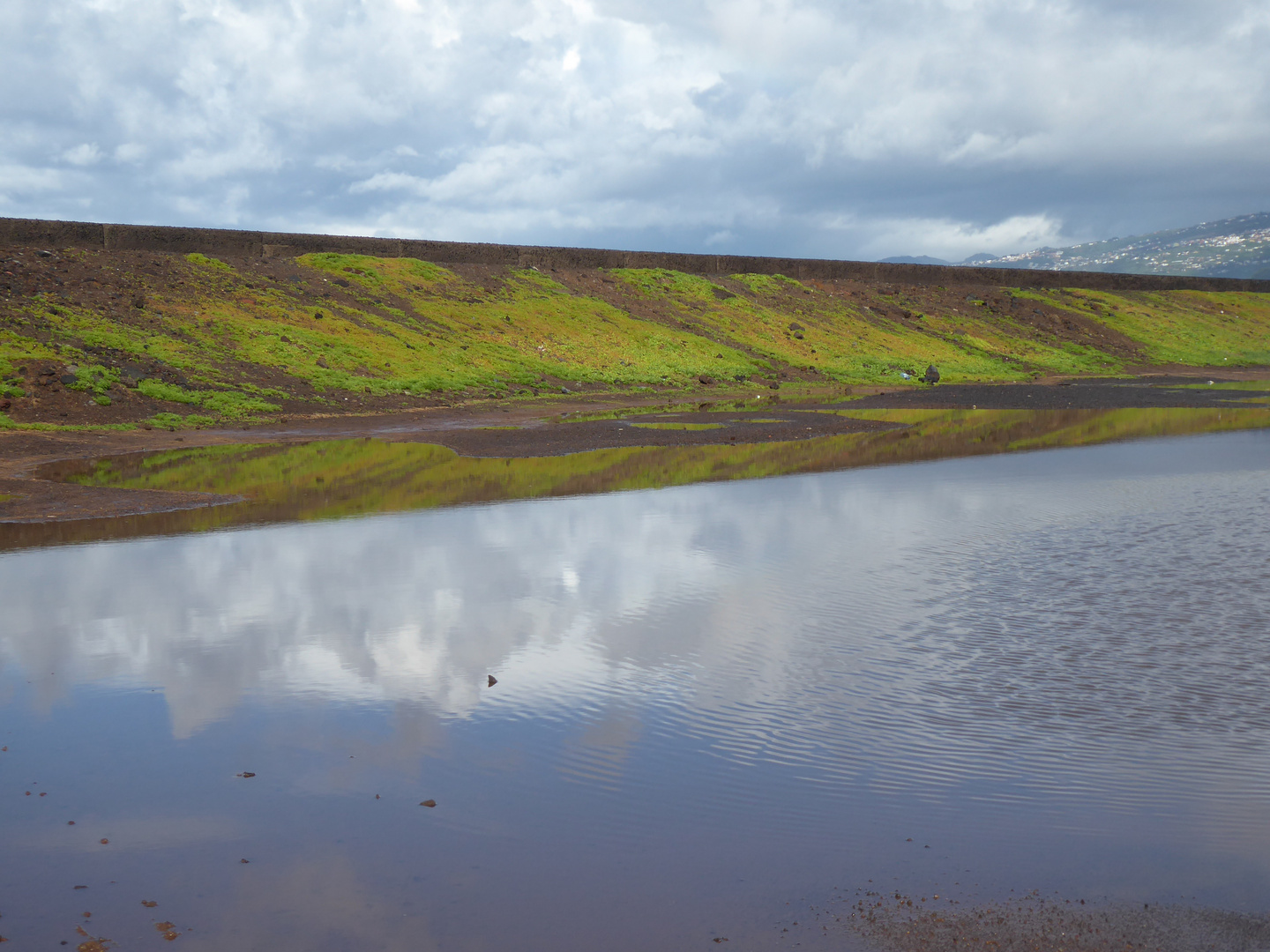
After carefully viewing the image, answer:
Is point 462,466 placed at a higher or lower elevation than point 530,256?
lower

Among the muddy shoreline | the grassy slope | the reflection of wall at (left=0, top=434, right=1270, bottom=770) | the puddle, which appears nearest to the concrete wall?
the grassy slope

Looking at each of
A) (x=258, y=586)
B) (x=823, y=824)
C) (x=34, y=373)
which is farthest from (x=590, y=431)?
(x=823, y=824)

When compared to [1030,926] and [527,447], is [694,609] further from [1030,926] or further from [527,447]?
[527,447]

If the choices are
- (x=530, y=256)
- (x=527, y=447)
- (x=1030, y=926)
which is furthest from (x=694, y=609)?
(x=530, y=256)

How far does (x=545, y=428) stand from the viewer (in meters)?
25.7

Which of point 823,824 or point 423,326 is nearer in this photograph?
point 823,824

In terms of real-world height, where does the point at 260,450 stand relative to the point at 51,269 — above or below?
below

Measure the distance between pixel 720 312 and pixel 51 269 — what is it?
1000 inches

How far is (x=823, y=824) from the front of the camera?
16.9 ft

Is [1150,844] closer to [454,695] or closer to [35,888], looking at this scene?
[454,695]

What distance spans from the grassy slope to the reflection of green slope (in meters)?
6.21

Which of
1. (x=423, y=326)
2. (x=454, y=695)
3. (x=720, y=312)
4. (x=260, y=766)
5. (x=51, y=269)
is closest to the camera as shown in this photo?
(x=260, y=766)

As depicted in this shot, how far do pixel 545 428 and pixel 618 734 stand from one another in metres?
19.6

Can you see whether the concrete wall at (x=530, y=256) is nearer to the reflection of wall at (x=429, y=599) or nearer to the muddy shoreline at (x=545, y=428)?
the muddy shoreline at (x=545, y=428)
